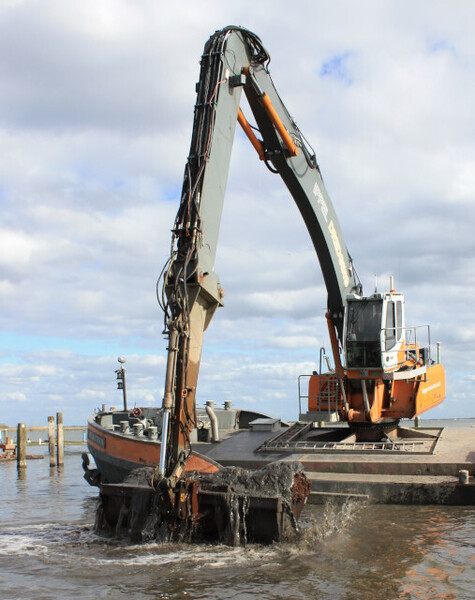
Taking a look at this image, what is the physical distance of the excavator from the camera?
317 inches

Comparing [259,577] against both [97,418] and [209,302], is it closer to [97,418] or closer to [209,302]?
[209,302]

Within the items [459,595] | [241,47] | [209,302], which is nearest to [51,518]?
[209,302]

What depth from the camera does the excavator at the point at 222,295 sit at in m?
8.06

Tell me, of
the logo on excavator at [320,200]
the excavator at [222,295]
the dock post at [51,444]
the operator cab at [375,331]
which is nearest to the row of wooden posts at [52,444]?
the dock post at [51,444]

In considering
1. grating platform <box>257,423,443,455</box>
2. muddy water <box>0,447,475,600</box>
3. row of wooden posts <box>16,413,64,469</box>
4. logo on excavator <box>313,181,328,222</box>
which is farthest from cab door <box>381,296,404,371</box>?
row of wooden posts <box>16,413,64,469</box>

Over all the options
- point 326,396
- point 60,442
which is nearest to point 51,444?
point 60,442

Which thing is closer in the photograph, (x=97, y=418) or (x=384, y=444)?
(x=384, y=444)

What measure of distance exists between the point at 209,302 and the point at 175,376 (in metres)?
1.34

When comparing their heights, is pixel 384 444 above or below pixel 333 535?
above

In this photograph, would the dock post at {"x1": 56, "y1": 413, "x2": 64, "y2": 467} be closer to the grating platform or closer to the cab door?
the grating platform

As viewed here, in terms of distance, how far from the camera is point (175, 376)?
8.12 m

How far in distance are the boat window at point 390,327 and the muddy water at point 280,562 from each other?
14.3 ft

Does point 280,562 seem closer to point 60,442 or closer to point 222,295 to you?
point 222,295

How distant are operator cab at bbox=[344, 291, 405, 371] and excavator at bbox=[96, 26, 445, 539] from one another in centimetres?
2
